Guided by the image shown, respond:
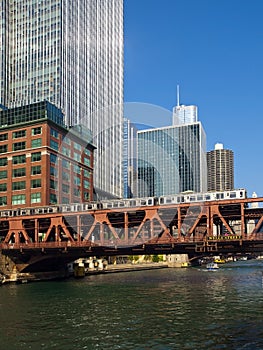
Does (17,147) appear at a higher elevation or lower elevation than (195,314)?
higher

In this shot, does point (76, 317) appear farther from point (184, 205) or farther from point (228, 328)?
point (184, 205)

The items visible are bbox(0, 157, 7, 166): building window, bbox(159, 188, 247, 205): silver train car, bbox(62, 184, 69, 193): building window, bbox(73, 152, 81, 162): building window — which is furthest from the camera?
bbox(73, 152, 81, 162): building window

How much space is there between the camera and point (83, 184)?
192375mm

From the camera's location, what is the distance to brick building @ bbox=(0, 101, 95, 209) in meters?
166

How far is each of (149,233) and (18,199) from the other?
65.7 meters

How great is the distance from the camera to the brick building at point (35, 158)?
546ft

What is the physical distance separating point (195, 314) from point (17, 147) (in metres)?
122

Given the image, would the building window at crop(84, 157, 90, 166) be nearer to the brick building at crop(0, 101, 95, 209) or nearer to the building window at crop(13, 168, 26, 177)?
the brick building at crop(0, 101, 95, 209)

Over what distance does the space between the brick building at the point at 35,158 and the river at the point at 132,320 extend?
77952 mm

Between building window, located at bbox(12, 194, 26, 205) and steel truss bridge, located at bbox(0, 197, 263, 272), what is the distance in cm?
2850

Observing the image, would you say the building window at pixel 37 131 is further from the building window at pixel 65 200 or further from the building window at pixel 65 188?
the building window at pixel 65 200

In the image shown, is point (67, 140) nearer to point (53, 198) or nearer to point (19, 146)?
point (19, 146)

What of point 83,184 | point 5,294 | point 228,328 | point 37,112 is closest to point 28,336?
point 228,328

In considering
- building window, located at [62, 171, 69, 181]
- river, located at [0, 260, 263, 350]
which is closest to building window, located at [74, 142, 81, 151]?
building window, located at [62, 171, 69, 181]
